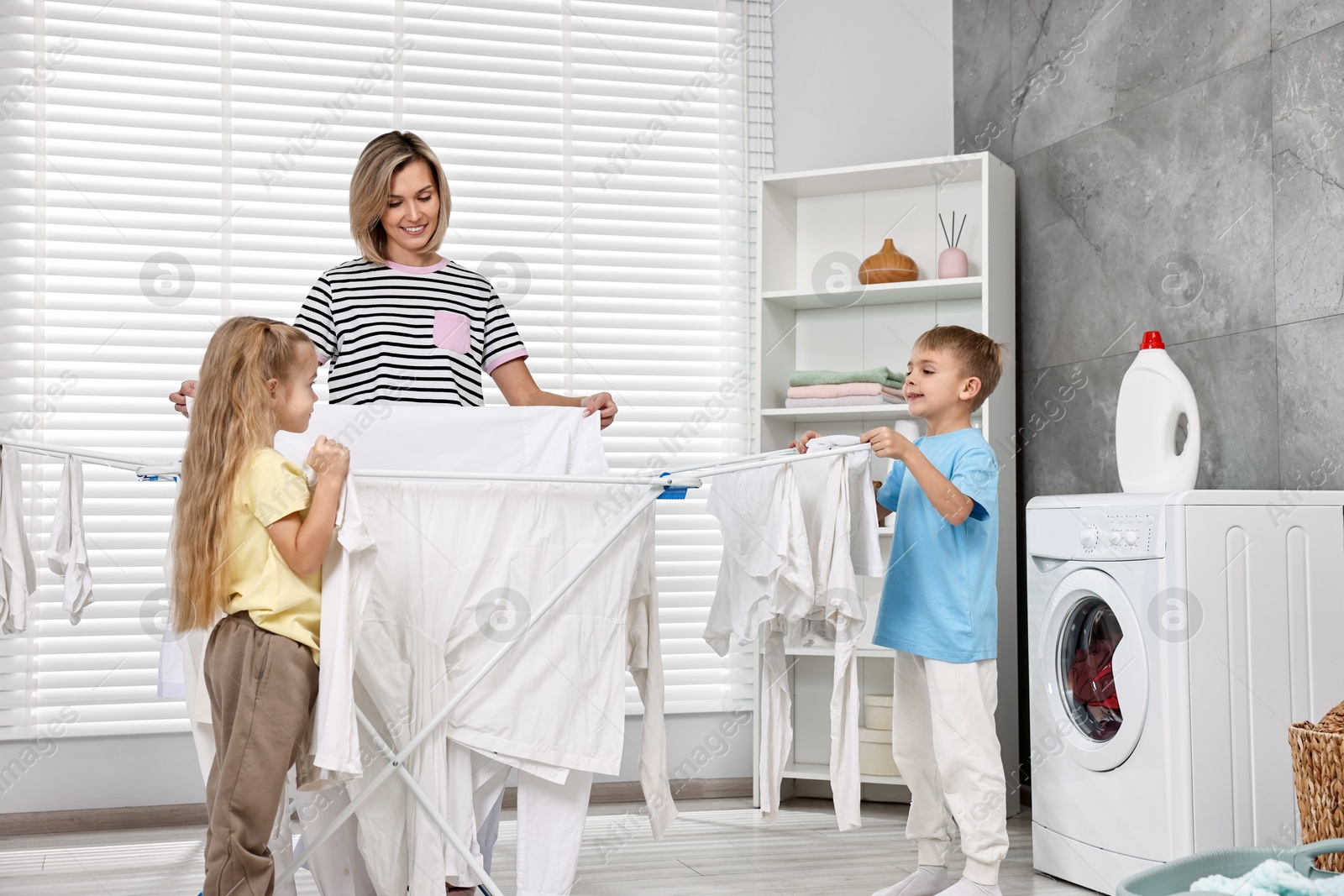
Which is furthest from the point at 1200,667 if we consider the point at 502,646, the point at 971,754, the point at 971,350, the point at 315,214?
the point at 315,214

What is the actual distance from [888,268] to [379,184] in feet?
5.70

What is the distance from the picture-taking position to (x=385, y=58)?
345cm

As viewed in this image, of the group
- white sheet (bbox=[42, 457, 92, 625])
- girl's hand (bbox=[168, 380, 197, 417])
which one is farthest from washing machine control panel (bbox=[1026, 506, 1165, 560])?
white sheet (bbox=[42, 457, 92, 625])

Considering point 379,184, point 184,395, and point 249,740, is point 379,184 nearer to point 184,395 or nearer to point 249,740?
point 184,395

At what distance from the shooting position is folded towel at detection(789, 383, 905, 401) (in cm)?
335

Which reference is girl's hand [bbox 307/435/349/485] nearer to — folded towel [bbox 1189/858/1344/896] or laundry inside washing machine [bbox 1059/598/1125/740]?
folded towel [bbox 1189/858/1344/896]

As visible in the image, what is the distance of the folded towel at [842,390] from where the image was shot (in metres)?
3.35

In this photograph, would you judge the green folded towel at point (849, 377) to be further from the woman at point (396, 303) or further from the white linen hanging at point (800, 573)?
the woman at point (396, 303)

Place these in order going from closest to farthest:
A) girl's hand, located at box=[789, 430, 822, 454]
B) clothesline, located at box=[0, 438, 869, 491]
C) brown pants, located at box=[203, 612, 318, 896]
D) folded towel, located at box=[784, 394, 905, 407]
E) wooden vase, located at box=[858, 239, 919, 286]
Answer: brown pants, located at box=[203, 612, 318, 896] → clothesline, located at box=[0, 438, 869, 491] → girl's hand, located at box=[789, 430, 822, 454] → folded towel, located at box=[784, 394, 905, 407] → wooden vase, located at box=[858, 239, 919, 286]

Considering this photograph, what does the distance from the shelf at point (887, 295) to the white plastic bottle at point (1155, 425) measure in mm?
740

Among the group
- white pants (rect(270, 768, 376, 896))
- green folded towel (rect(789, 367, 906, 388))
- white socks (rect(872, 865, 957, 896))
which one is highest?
green folded towel (rect(789, 367, 906, 388))

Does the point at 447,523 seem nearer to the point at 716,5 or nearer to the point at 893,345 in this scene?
the point at 893,345

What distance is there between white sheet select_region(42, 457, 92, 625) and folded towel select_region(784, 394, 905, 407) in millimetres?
2024

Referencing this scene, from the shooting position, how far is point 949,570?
7.73 ft
